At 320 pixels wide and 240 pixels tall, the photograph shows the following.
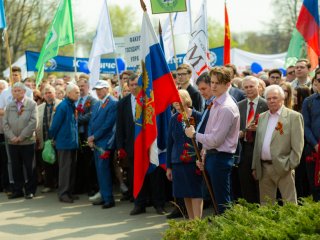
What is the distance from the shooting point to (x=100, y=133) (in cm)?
1070

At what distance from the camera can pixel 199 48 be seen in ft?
37.1

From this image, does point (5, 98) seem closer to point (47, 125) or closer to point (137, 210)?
point (47, 125)

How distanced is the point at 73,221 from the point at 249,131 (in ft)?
9.95

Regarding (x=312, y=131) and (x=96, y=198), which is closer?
(x=312, y=131)

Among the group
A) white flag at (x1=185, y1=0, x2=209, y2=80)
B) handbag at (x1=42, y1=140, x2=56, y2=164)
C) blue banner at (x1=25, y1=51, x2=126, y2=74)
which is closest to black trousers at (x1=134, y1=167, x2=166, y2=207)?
white flag at (x1=185, y1=0, x2=209, y2=80)

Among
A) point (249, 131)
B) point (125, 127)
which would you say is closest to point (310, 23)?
point (125, 127)

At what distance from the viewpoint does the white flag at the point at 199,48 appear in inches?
438

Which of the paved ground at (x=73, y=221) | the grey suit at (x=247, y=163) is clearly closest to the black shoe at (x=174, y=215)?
the paved ground at (x=73, y=221)

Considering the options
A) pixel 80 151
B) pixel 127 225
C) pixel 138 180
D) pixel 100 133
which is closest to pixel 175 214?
pixel 127 225

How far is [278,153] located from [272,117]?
50 centimetres

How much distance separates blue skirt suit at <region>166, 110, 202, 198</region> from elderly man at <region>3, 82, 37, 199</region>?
422cm

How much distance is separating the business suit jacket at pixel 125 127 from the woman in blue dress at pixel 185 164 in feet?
6.62

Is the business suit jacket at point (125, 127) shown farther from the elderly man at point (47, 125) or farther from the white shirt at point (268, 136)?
the white shirt at point (268, 136)

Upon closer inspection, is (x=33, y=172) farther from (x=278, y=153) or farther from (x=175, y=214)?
(x=278, y=153)
